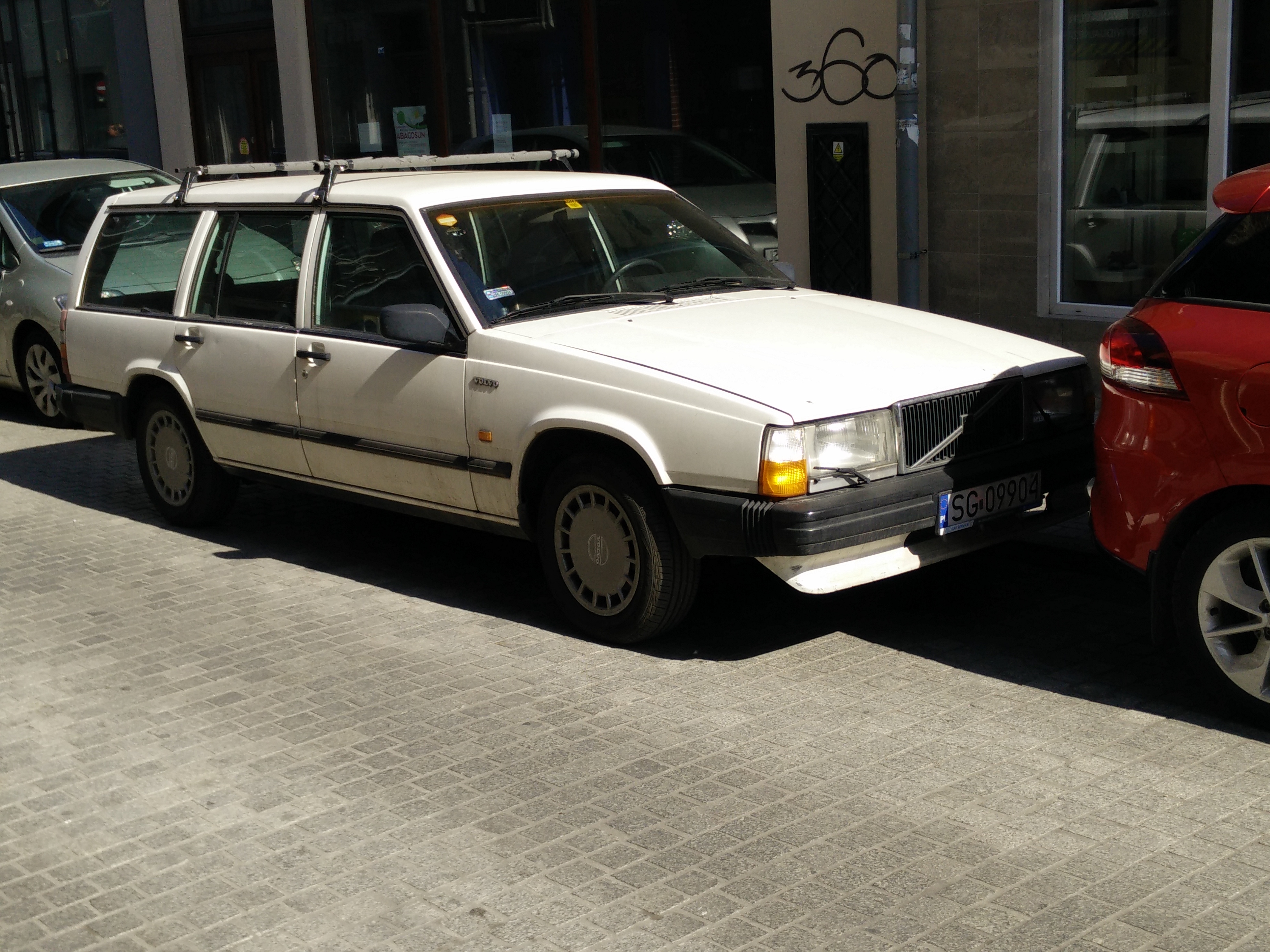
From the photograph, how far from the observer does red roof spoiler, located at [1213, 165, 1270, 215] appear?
15.8 feet

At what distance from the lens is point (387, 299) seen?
6.67 m

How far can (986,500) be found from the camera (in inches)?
225

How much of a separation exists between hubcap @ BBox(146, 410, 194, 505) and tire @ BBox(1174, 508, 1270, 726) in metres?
5.08

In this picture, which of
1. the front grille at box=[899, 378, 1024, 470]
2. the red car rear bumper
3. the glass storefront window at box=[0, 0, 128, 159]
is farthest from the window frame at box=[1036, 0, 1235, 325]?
the glass storefront window at box=[0, 0, 128, 159]

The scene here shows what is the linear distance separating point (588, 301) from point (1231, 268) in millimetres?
2585

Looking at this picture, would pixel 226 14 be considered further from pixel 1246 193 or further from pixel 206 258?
pixel 1246 193

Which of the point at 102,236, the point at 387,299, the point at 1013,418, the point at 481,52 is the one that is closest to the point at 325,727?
the point at 387,299

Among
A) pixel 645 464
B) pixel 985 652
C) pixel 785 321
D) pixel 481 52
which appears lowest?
pixel 985 652

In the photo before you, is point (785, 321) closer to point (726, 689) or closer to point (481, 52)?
point (726, 689)

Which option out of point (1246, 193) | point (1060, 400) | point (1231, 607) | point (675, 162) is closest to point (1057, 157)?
point (675, 162)

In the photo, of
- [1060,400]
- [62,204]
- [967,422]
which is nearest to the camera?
[967,422]

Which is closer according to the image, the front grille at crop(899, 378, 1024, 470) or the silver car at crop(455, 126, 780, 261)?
the front grille at crop(899, 378, 1024, 470)

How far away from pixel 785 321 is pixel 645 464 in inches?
39.6

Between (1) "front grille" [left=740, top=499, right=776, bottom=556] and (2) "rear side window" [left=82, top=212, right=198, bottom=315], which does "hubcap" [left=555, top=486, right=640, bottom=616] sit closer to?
(1) "front grille" [left=740, top=499, right=776, bottom=556]
